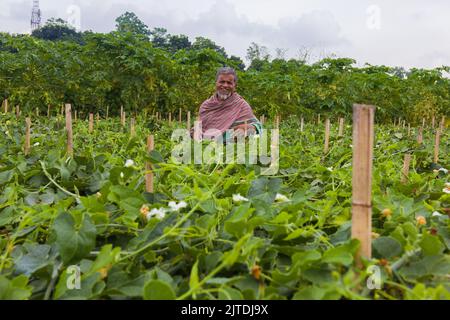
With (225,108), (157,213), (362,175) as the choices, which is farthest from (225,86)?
(362,175)

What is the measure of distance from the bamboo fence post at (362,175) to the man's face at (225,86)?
11.5ft

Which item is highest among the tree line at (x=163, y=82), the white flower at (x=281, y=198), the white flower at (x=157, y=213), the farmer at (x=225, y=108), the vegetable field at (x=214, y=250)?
the tree line at (x=163, y=82)

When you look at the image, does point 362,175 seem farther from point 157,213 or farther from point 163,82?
point 163,82

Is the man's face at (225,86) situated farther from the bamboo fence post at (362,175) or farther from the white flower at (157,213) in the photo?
the bamboo fence post at (362,175)

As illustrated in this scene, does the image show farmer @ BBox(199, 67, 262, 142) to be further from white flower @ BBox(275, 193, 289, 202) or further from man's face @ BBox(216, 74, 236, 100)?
white flower @ BBox(275, 193, 289, 202)

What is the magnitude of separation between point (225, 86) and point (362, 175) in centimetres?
358

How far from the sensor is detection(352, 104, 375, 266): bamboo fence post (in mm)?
716

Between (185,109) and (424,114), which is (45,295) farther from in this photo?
(424,114)

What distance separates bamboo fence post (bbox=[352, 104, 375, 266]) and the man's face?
138 inches

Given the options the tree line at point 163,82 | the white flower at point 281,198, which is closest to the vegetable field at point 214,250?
the white flower at point 281,198

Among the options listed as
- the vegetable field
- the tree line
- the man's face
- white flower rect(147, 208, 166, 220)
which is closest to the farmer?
the man's face

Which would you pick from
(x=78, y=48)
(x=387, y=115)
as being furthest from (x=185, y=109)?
(x=387, y=115)

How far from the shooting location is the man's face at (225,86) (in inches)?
165

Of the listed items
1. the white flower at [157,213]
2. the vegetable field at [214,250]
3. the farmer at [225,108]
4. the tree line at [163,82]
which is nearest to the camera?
the vegetable field at [214,250]
